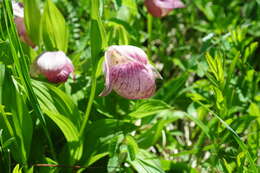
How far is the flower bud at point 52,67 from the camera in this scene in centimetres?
161

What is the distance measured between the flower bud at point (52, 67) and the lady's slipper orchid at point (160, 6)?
685 millimetres

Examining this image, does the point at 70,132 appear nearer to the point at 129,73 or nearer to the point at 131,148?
the point at 131,148

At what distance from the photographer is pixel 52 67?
5.28 feet

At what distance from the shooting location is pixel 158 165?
1671mm

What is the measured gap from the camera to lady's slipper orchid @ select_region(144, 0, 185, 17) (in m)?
2.12

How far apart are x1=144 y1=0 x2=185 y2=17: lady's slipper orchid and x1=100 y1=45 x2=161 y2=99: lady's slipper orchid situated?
0.74 meters

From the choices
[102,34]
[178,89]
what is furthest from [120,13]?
[102,34]

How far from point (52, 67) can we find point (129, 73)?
372mm

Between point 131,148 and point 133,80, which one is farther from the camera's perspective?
point 131,148

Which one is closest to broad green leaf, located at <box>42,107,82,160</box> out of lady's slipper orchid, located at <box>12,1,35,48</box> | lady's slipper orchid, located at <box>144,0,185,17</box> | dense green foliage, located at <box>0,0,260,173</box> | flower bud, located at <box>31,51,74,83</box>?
dense green foliage, located at <box>0,0,260,173</box>

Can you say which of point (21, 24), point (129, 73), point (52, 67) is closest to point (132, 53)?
point (129, 73)

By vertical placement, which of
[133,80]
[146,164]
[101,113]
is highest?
[133,80]

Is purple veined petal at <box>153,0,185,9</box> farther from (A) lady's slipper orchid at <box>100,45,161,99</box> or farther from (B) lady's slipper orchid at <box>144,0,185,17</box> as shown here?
(A) lady's slipper orchid at <box>100,45,161,99</box>

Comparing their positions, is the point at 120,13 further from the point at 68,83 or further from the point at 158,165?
the point at 158,165
